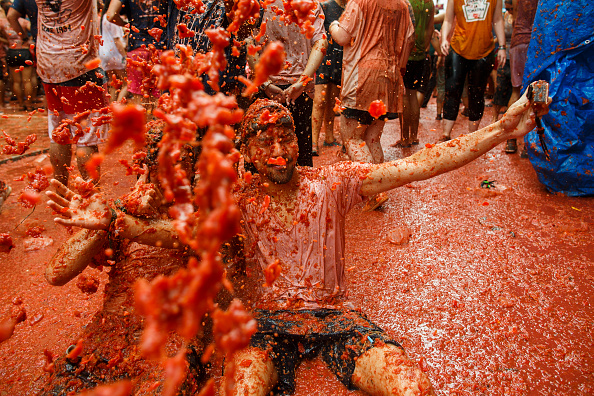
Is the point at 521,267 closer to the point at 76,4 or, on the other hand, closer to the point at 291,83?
the point at 291,83

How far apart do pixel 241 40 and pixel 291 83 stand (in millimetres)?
919

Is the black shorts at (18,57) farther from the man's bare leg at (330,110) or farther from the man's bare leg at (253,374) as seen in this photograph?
the man's bare leg at (253,374)

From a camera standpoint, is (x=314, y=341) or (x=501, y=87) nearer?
(x=314, y=341)

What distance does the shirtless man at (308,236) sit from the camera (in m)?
1.88

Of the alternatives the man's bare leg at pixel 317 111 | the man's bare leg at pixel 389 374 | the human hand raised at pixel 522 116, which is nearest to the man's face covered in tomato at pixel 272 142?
the man's bare leg at pixel 389 374

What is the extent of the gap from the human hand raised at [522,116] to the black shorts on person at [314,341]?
3.84 feet

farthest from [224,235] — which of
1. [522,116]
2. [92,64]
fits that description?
[522,116]

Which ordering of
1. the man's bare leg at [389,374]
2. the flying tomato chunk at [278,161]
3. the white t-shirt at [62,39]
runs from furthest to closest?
the white t-shirt at [62,39], the flying tomato chunk at [278,161], the man's bare leg at [389,374]

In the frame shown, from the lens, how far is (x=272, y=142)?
2033 mm

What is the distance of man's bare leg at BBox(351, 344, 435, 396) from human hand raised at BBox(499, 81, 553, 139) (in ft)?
3.89

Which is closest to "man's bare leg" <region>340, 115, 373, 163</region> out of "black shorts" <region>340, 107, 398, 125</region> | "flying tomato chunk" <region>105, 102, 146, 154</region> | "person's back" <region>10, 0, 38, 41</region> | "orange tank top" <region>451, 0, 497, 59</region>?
"black shorts" <region>340, 107, 398, 125</region>

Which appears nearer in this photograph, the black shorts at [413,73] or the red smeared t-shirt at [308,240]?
the red smeared t-shirt at [308,240]

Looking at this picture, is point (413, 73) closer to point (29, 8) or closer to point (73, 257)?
point (73, 257)

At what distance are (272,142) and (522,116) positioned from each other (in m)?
1.23
